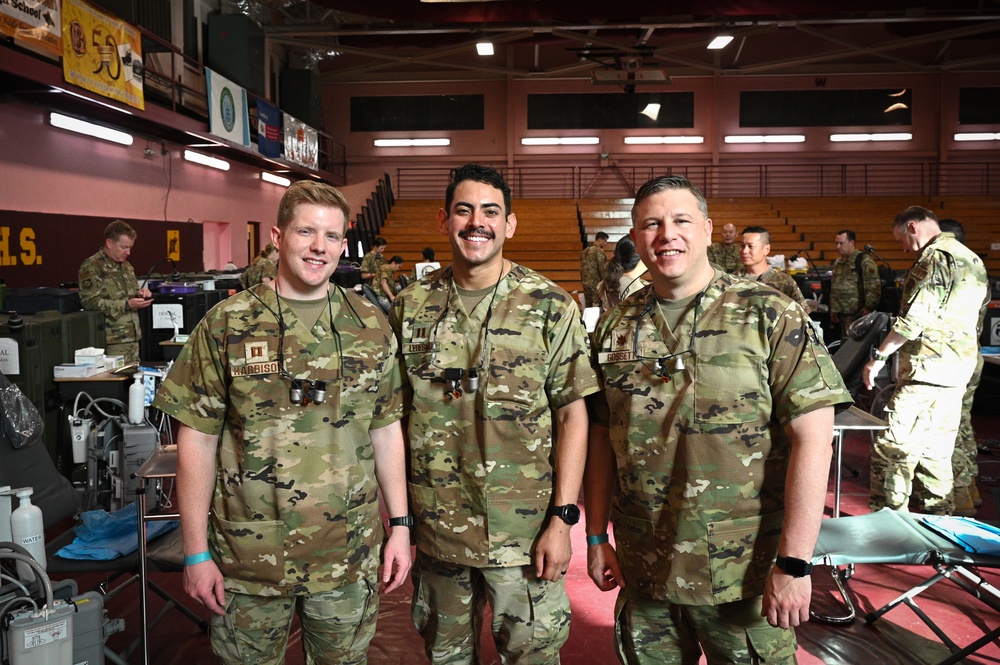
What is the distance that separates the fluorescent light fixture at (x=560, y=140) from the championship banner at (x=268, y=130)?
22.5 ft

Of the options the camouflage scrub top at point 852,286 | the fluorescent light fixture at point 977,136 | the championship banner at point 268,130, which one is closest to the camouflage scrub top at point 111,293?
the camouflage scrub top at point 852,286

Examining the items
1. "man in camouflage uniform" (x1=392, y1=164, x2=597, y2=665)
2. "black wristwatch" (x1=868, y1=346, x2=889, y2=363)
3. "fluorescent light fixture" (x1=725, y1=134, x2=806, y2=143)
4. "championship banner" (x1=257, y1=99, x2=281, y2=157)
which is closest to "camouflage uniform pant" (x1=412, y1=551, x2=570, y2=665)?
"man in camouflage uniform" (x1=392, y1=164, x2=597, y2=665)

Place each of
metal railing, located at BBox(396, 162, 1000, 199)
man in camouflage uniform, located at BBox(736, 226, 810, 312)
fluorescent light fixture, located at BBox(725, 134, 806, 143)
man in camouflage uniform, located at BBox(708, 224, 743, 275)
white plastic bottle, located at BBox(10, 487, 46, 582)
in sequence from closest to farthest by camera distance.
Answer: white plastic bottle, located at BBox(10, 487, 46, 582)
man in camouflage uniform, located at BBox(736, 226, 810, 312)
man in camouflage uniform, located at BBox(708, 224, 743, 275)
metal railing, located at BBox(396, 162, 1000, 199)
fluorescent light fixture, located at BBox(725, 134, 806, 143)

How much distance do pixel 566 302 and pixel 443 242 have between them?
14938 mm

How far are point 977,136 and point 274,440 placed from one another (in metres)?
20.5

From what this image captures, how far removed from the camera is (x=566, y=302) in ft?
6.80

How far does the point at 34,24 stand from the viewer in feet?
22.7

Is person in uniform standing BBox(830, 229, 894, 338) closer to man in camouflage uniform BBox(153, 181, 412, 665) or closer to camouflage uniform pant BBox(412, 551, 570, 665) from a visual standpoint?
camouflage uniform pant BBox(412, 551, 570, 665)

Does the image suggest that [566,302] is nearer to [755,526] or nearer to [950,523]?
[755,526]

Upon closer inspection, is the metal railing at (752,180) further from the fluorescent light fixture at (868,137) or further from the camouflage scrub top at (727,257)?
the camouflage scrub top at (727,257)

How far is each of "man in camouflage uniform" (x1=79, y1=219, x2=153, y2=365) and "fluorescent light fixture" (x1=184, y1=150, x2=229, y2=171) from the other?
6661 millimetres

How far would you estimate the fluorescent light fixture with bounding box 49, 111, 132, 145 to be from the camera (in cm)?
884

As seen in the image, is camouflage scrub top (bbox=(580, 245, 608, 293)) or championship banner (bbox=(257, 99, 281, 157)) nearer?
camouflage scrub top (bbox=(580, 245, 608, 293))

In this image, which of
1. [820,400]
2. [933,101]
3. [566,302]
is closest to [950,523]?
[820,400]
